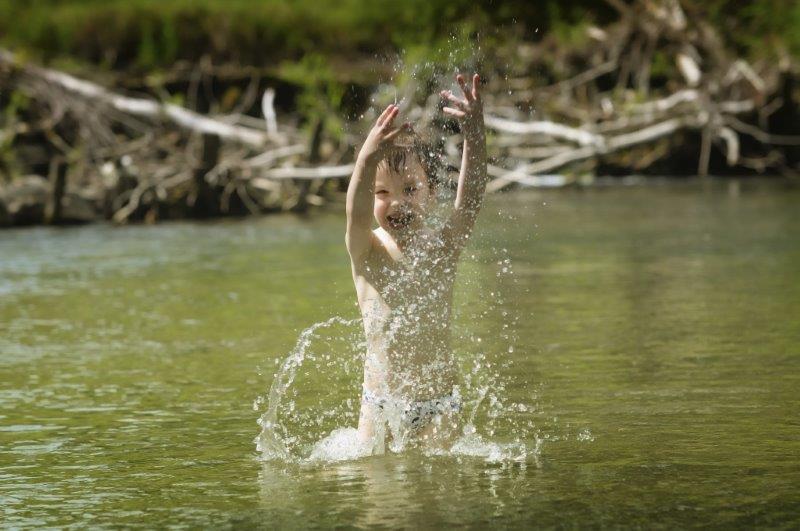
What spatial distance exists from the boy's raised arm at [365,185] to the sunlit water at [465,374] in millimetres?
846

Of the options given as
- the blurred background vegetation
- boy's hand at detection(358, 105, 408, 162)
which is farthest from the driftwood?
boy's hand at detection(358, 105, 408, 162)

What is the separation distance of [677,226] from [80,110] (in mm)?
9489

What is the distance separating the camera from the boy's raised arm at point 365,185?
16.5 feet

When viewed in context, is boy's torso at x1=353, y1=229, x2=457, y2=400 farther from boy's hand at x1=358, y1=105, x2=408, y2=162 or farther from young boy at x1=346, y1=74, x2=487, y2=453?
boy's hand at x1=358, y1=105, x2=408, y2=162

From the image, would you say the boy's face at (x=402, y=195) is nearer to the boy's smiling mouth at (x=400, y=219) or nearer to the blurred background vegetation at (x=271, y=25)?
the boy's smiling mouth at (x=400, y=219)

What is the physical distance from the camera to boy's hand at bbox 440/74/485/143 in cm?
525

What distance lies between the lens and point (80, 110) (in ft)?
67.6

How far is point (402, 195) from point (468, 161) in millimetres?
285

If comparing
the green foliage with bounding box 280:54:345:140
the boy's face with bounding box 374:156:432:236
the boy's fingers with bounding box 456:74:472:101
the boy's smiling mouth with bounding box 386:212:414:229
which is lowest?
the boy's smiling mouth with bounding box 386:212:414:229

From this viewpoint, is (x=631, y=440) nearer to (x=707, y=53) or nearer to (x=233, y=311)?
(x=233, y=311)

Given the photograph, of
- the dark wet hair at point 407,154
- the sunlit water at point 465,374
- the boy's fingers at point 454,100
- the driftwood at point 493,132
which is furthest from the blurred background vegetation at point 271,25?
the boy's fingers at point 454,100

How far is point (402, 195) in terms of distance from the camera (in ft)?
17.7

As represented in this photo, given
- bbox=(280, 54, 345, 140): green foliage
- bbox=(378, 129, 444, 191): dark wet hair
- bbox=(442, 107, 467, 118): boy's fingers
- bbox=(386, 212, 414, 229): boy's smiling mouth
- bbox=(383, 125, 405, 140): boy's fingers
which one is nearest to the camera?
bbox=(383, 125, 405, 140): boy's fingers

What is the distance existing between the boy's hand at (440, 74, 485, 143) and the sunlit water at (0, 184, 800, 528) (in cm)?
124
